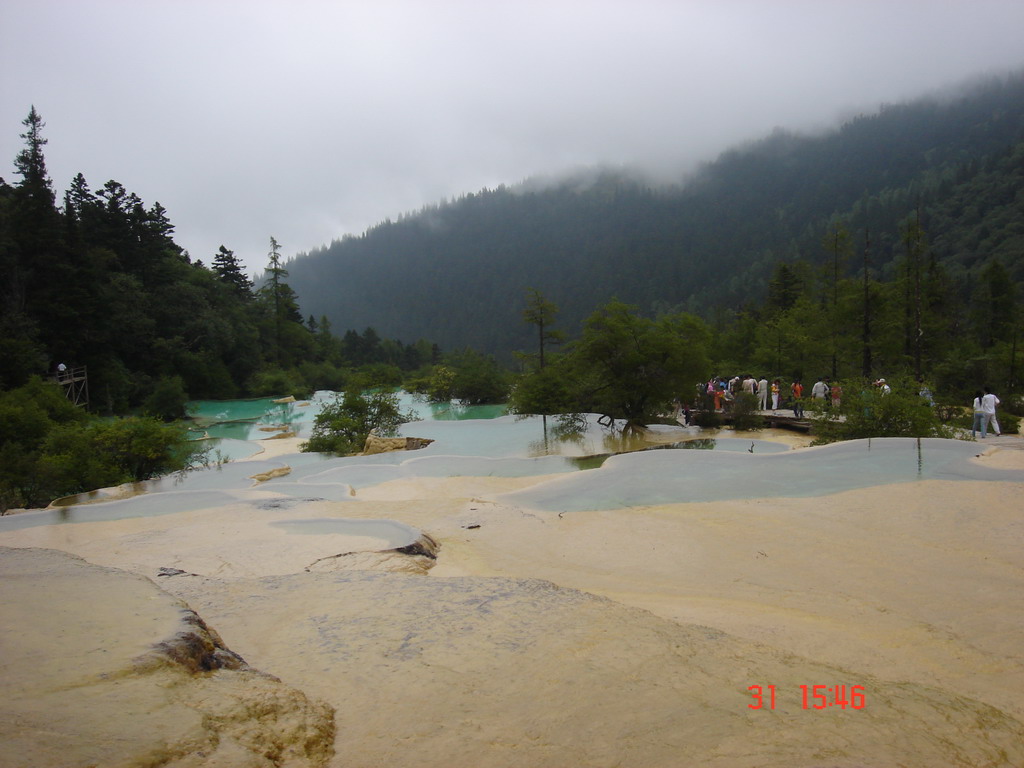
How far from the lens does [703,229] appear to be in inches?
5330

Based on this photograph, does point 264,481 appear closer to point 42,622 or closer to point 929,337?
point 42,622

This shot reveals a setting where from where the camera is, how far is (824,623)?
5457mm

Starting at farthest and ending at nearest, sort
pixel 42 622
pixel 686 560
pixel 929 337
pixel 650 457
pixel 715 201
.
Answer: pixel 715 201 → pixel 929 337 → pixel 650 457 → pixel 686 560 → pixel 42 622

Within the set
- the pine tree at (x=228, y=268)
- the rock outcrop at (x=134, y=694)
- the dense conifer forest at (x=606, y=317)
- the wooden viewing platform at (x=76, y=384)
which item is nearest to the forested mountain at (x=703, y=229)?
the dense conifer forest at (x=606, y=317)

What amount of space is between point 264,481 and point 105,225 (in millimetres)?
40434

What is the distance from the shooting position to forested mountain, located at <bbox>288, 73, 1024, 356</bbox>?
2854 inches

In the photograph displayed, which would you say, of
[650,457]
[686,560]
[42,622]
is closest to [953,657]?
[686,560]

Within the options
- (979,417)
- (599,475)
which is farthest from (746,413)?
(599,475)

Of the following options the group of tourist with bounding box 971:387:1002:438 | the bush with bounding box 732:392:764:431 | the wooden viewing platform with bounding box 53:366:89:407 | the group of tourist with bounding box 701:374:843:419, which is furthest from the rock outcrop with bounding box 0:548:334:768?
the wooden viewing platform with bounding box 53:366:89:407
